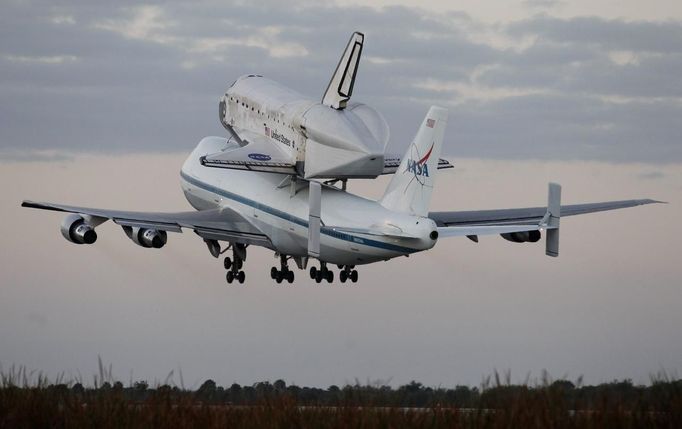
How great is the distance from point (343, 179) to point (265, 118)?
699 cm

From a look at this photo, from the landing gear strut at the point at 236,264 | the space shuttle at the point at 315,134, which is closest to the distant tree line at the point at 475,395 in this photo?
the space shuttle at the point at 315,134

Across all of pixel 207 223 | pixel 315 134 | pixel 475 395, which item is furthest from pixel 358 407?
pixel 207 223

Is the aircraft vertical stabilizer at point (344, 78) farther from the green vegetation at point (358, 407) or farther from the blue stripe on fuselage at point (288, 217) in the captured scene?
the green vegetation at point (358, 407)

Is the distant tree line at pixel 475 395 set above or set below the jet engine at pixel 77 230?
below

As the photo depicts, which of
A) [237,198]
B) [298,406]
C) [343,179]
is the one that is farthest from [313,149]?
[298,406]

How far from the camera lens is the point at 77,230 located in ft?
255

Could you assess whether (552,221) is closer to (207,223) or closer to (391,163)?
(391,163)

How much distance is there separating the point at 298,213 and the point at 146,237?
290 inches

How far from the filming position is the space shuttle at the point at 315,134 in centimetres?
7581

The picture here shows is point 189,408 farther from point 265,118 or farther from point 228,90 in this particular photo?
point 228,90

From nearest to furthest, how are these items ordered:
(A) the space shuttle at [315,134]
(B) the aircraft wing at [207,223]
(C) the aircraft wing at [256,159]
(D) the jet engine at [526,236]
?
(A) the space shuttle at [315,134], (C) the aircraft wing at [256,159], (B) the aircraft wing at [207,223], (D) the jet engine at [526,236]

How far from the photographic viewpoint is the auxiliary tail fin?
72750 millimetres

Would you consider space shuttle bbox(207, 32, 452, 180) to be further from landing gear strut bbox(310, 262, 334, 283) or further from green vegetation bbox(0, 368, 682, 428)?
green vegetation bbox(0, 368, 682, 428)

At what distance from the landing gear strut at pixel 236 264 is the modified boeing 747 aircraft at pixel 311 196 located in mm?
51
